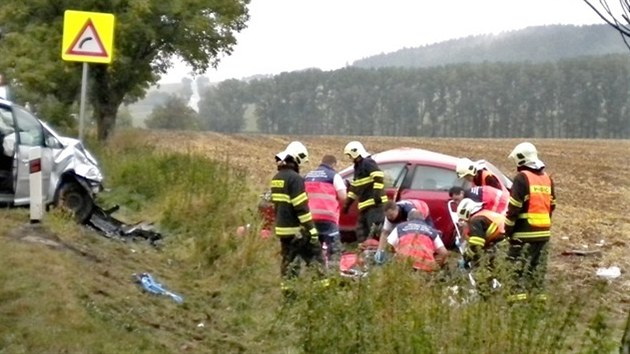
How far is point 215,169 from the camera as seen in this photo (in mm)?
16922

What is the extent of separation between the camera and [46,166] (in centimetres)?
1345

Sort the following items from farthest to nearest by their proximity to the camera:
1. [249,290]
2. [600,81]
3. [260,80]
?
[260,80], [600,81], [249,290]

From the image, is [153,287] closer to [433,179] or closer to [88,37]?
[88,37]

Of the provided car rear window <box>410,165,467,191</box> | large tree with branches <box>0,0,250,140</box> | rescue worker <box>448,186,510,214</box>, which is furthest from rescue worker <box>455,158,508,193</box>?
large tree with branches <box>0,0,250,140</box>

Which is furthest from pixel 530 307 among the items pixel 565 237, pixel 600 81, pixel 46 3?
pixel 600 81

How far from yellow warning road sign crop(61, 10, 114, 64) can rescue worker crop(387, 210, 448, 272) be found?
4763mm

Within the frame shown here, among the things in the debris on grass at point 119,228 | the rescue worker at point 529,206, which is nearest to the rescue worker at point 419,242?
the rescue worker at point 529,206

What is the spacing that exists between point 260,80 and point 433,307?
10693cm

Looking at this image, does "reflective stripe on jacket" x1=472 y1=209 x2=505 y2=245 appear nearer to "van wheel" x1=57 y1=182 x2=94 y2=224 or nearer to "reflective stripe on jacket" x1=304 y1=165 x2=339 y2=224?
"reflective stripe on jacket" x1=304 y1=165 x2=339 y2=224

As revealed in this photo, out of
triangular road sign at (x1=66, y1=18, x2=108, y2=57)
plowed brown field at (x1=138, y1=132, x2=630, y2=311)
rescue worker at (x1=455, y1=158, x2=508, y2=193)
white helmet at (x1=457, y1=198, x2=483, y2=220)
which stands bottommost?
plowed brown field at (x1=138, y1=132, x2=630, y2=311)

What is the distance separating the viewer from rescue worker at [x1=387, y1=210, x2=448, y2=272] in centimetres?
988

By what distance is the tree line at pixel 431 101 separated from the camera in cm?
10600

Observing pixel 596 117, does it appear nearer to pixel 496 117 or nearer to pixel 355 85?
pixel 496 117

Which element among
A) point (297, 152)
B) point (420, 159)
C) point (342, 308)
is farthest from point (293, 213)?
point (420, 159)
